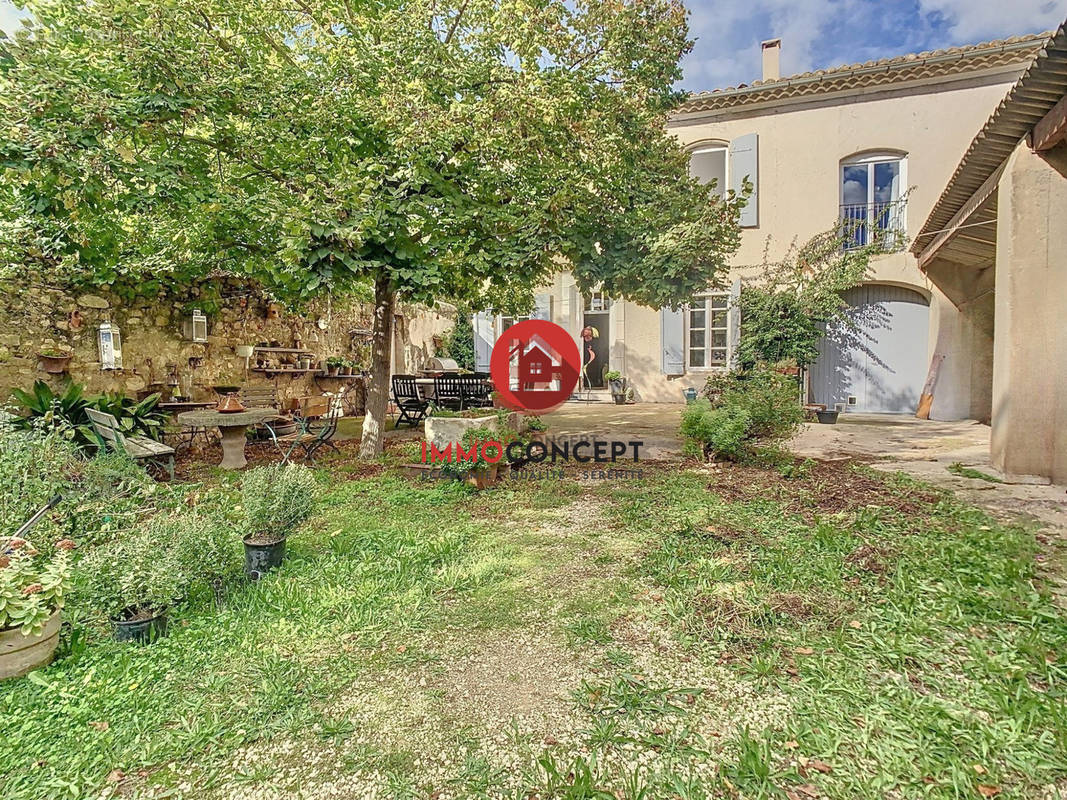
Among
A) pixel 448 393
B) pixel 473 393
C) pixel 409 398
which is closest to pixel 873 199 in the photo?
pixel 473 393

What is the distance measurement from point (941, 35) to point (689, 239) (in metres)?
9.39

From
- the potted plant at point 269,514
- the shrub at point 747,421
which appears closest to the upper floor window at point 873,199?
the shrub at point 747,421

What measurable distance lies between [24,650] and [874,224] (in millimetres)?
12234

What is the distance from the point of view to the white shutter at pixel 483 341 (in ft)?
44.3

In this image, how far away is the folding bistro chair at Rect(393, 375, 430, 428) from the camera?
8055 millimetres

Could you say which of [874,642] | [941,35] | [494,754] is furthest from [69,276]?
[941,35]

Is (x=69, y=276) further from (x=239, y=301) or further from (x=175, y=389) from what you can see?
(x=239, y=301)

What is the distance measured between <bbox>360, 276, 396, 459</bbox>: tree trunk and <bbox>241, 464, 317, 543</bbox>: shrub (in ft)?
10.4

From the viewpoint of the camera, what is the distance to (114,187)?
4.74 m

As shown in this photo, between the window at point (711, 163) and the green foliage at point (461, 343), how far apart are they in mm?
6545

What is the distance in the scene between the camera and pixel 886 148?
31.6ft

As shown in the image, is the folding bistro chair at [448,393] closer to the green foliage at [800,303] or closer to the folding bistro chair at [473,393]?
the folding bistro chair at [473,393]

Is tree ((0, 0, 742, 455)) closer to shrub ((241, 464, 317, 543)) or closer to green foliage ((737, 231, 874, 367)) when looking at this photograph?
shrub ((241, 464, 317, 543))

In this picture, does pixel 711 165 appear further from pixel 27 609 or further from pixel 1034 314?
pixel 27 609
